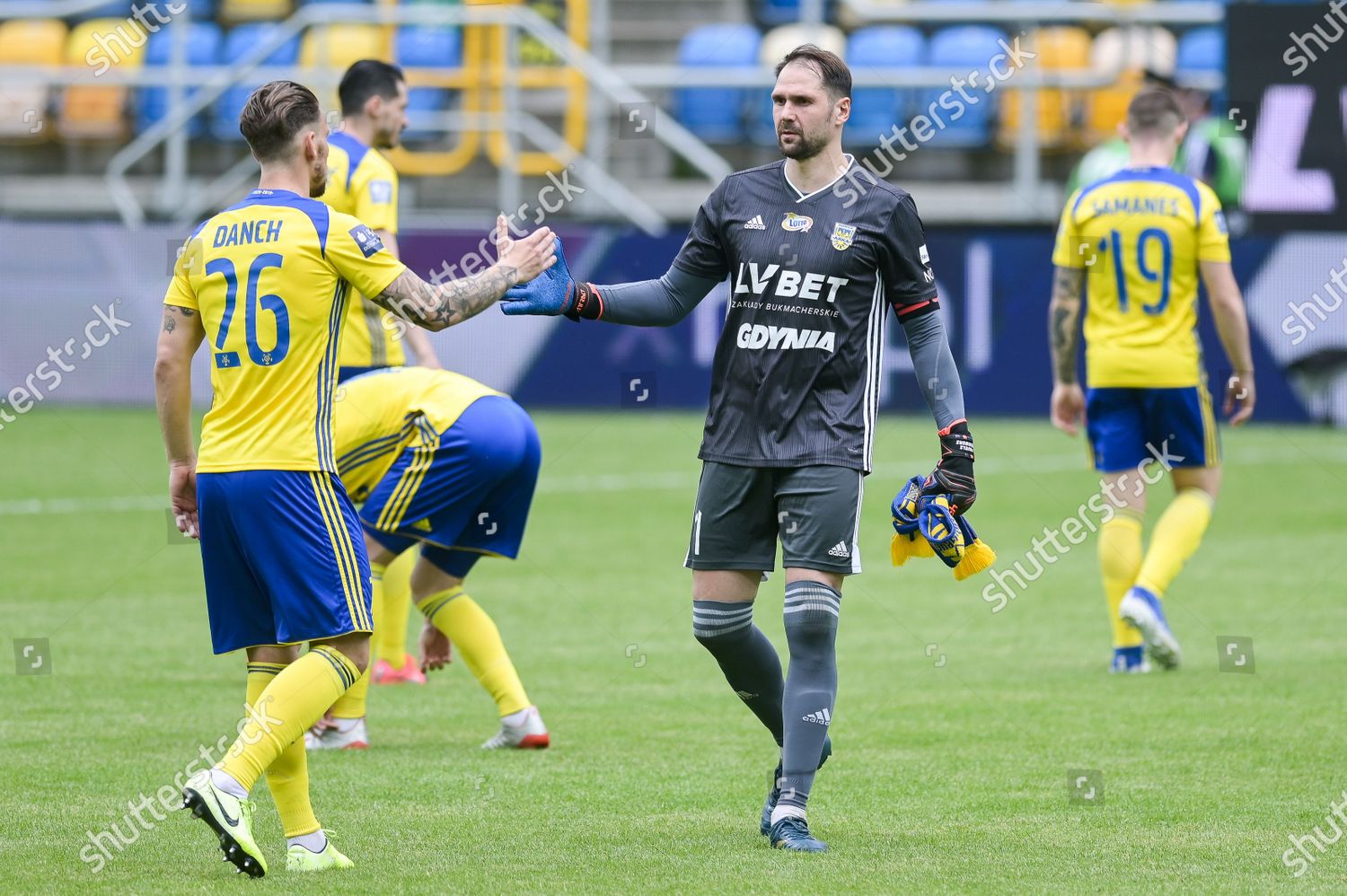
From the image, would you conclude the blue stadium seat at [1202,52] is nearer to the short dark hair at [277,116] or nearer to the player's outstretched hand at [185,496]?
the short dark hair at [277,116]

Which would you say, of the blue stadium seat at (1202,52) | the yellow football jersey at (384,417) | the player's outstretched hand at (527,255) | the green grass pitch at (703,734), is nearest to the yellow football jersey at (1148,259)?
the green grass pitch at (703,734)

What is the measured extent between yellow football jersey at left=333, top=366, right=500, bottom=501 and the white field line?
6.84 meters

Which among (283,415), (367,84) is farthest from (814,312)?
(367,84)

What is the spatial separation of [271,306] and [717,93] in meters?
17.4

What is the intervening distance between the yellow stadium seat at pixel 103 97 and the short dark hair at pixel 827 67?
1915 cm

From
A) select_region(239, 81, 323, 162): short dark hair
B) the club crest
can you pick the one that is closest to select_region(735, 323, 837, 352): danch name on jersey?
the club crest

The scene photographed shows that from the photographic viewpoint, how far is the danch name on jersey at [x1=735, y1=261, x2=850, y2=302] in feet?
17.7

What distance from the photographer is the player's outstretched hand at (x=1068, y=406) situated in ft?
28.1

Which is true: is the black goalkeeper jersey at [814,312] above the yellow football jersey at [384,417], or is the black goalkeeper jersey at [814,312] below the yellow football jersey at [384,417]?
above

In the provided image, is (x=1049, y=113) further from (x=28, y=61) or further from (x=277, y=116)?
(x=277, y=116)

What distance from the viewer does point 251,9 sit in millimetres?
25109

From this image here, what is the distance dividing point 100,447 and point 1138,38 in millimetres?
12787

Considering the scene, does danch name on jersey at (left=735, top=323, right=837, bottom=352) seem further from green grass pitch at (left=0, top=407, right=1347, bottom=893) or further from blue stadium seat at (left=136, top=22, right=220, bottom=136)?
blue stadium seat at (left=136, top=22, right=220, bottom=136)

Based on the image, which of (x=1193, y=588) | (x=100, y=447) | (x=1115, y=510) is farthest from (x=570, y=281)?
(x=100, y=447)
